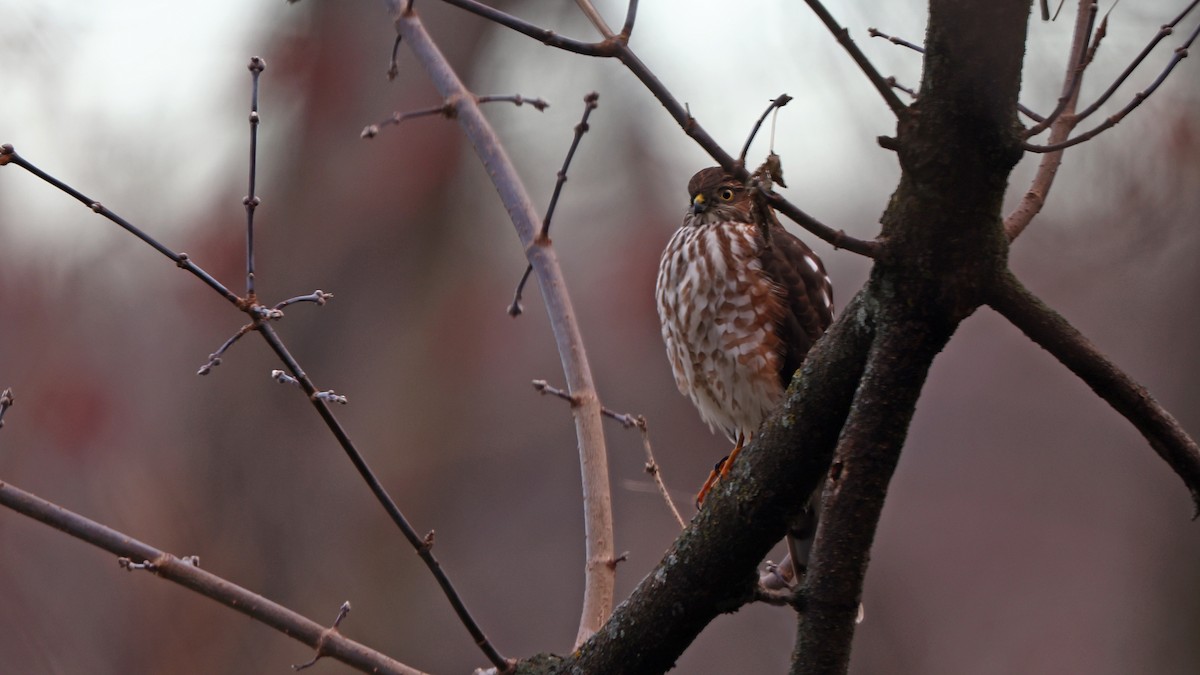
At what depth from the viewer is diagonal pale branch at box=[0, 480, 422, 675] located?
1969mm

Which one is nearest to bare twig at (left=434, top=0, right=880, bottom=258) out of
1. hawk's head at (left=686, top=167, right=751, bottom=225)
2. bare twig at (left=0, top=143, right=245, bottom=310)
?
bare twig at (left=0, top=143, right=245, bottom=310)

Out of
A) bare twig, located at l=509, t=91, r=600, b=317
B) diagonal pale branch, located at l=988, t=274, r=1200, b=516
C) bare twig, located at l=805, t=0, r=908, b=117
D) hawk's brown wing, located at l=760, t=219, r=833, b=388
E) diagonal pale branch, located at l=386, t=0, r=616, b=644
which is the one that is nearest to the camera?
bare twig, located at l=805, t=0, r=908, b=117

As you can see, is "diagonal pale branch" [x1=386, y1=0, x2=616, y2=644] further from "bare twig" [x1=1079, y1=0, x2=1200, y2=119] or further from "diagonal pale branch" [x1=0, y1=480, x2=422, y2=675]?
"bare twig" [x1=1079, y1=0, x2=1200, y2=119]

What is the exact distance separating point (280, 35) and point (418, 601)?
4.51 meters

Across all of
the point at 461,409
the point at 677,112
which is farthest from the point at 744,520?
the point at 461,409

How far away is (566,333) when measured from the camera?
2.59 meters

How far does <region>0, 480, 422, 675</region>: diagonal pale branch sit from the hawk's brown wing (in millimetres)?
1541

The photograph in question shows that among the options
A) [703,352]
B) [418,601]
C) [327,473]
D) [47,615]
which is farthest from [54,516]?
[418,601]

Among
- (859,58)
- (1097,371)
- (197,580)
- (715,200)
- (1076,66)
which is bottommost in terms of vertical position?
(197,580)

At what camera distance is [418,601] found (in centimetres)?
870

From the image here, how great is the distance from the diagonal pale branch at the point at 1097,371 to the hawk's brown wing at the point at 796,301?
4.81 ft

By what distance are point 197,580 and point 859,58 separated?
1.57 m

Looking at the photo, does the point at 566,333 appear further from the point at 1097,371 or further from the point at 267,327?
the point at 1097,371

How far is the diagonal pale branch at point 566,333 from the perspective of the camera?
2.55 metres
